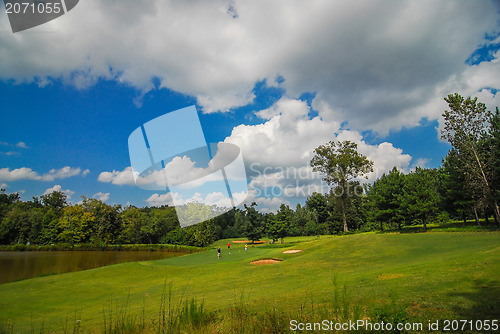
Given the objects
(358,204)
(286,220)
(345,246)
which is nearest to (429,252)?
(345,246)

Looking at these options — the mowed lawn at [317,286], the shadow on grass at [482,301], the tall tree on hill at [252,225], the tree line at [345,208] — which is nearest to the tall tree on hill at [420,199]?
the tree line at [345,208]

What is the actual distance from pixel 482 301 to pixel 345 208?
70526 mm

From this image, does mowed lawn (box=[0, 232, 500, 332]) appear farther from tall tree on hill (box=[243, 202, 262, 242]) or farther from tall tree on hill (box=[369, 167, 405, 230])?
tall tree on hill (box=[243, 202, 262, 242])

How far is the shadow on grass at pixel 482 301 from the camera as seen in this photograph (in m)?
5.98

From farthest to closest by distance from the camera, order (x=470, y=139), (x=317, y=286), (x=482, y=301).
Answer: (x=470, y=139) < (x=317, y=286) < (x=482, y=301)

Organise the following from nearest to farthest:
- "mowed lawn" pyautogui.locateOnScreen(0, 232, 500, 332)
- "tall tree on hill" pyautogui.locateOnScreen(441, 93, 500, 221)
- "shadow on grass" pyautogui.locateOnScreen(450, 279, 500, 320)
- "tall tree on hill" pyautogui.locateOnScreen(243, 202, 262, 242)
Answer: "shadow on grass" pyautogui.locateOnScreen(450, 279, 500, 320) → "mowed lawn" pyautogui.locateOnScreen(0, 232, 500, 332) → "tall tree on hill" pyautogui.locateOnScreen(441, 93, 500, 221) → "tall tree on hill" pyautogui.locateOnScreen(243, 202, 262, 242)

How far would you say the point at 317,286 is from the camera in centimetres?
1231

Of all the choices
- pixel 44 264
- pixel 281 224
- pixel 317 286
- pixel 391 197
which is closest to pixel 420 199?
pixel 391 197

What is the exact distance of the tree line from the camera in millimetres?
32781

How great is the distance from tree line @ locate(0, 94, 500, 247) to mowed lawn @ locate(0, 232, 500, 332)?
15.4m

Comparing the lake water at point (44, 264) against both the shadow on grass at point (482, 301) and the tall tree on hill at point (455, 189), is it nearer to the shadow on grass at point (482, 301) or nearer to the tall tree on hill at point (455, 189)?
the shadow on grass at point (482, 301)

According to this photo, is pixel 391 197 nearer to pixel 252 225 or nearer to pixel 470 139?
pixel 470 139

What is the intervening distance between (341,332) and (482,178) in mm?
36431

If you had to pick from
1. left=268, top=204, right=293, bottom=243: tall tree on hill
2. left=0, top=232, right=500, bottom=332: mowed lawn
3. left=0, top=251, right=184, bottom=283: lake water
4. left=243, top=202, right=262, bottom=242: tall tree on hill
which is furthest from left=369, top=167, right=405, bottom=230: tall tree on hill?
left=0, top=251, right=184, bottom=283: lake water
